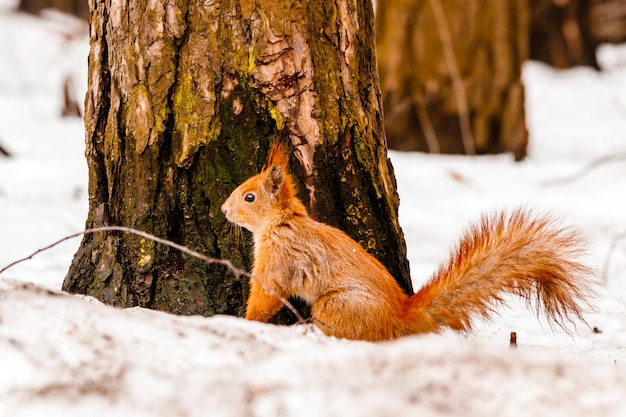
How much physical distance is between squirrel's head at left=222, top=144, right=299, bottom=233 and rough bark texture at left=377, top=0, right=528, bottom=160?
406 centimetres

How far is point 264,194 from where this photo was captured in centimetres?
307

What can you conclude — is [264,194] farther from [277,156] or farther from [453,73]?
[453,73]

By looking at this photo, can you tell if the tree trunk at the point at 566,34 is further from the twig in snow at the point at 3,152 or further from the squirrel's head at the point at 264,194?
the squirrel's head at the point at 264,194

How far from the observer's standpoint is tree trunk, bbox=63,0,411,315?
299 centimetres

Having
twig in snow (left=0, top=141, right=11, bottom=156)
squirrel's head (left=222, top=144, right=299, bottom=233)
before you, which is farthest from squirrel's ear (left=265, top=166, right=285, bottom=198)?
twig in snow (left=0, top=141, right=11, bottom=156)

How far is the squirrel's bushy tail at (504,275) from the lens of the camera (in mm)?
2785

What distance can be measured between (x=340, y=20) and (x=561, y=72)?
30.4 ft

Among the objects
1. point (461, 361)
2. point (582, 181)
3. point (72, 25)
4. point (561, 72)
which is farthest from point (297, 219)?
point (561, 72)

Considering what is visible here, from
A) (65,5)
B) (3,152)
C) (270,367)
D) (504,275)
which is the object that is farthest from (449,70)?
(65,5)

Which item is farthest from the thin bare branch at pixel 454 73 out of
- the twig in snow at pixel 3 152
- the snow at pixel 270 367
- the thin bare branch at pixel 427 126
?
the twig in snow at pixel 3 152

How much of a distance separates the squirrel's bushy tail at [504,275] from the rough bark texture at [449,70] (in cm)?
425

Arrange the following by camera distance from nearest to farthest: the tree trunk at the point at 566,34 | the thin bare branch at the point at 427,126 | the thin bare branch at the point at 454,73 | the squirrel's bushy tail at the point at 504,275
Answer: the squirrel's bushy tail at the point at 504,275 → the thin bare branch at the point at 454,73 → the thin bare branch at the point at 427,126 → the tree trunk at the point at 566,34

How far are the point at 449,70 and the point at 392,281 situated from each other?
4451 mm

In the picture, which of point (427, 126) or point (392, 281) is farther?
point (427, 126)
